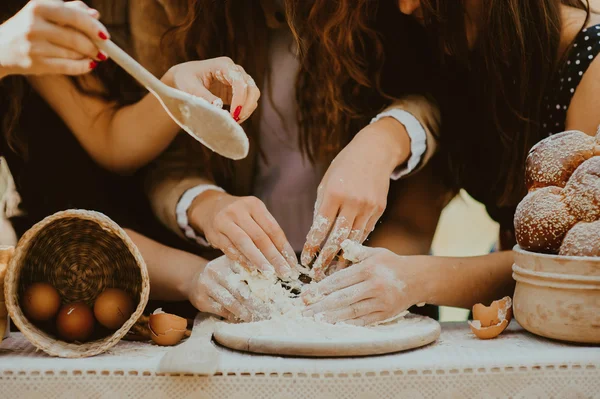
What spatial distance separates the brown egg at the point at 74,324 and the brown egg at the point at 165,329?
0.09 m

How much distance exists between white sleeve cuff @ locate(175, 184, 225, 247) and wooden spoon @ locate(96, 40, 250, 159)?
1.43 feet

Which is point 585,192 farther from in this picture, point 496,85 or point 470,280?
point 496,85

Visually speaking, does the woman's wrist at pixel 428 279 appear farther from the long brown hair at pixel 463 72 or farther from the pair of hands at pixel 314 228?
the long brown hair at pixel 463 72

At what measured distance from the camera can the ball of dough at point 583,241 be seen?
867 millimetres

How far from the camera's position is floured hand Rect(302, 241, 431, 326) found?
983 millimetres

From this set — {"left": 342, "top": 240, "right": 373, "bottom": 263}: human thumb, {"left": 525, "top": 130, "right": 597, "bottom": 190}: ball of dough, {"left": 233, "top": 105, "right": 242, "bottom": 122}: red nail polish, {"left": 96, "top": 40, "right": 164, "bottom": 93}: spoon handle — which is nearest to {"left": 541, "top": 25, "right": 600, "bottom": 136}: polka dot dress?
{"left": 525, "top": 130, "right": 597, "bottom": 190}: ball of dough

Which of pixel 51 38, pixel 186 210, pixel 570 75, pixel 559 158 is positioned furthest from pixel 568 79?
pixel 51 38

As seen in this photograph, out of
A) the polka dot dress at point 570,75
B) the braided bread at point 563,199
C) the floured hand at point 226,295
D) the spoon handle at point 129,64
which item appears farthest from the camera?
the polka dot dress at point 570,75

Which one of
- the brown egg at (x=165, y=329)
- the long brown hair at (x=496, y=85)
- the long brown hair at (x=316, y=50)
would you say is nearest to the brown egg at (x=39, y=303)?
the brown egg at (x=165, y=329)

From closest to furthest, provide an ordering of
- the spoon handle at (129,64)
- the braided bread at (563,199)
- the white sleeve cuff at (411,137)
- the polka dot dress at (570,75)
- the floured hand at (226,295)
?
the spoon handle at (129,64), the braided bread at (563,199), the floured hand at (226,295), the polka dot dress at (570,75), the white sleeve cuff at (411,137)

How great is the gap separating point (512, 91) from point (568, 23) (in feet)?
0.50

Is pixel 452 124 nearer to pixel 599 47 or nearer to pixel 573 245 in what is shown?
pixel 599 47

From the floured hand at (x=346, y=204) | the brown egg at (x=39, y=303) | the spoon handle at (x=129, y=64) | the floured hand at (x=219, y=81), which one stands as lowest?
the brown egg at (x=39, y=303)

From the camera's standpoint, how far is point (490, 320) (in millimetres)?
973
